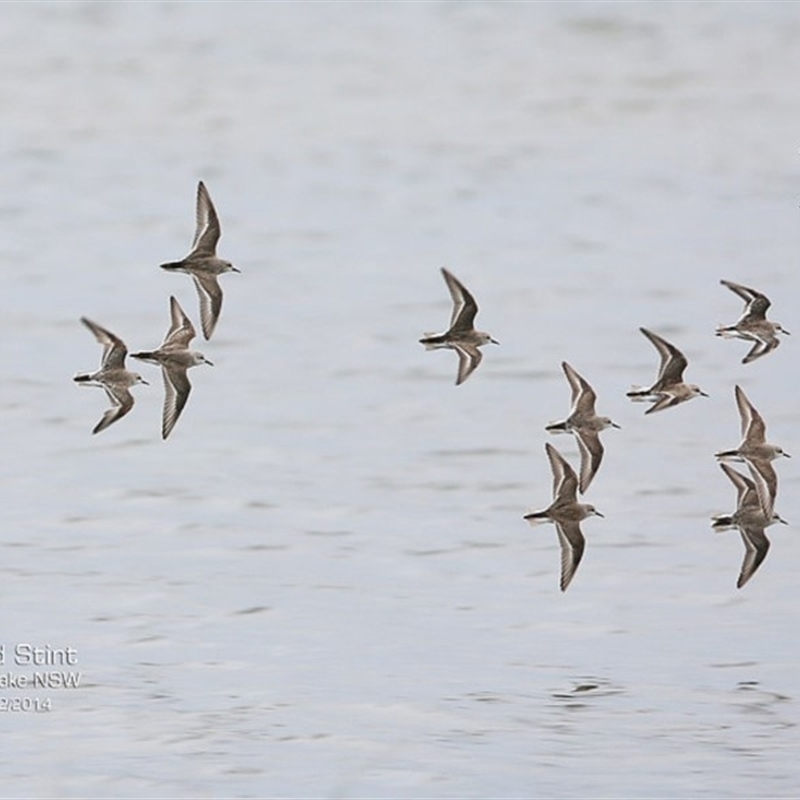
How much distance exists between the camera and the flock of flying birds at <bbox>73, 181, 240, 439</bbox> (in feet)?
41.7

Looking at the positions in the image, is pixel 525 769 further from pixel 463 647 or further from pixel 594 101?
pixel 594 101

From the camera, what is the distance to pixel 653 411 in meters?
13.5

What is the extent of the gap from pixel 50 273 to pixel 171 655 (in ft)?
41.6

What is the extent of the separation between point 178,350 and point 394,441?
5952mm

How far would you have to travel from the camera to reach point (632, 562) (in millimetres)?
16141

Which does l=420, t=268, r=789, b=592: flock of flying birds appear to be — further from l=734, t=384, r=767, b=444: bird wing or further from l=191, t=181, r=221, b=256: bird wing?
l=191, t=181, r=221, b=256: bird wing

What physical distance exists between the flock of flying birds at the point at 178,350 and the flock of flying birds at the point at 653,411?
108 centimetres

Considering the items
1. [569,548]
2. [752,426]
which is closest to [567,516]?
[569,548]

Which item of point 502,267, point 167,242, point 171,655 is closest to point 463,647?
point 171,655

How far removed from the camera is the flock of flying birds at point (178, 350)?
41.7ft

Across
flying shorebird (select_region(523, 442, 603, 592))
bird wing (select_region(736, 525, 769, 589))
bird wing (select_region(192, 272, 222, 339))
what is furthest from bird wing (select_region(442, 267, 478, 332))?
bird wing (select_region(736, 525, 769, 589))

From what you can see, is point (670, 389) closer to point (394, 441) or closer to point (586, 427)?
point (586, 427)

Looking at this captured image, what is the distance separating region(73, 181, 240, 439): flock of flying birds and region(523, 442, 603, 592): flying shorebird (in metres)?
1.84

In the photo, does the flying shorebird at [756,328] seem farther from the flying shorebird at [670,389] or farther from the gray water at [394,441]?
the gray water at [394,441]
